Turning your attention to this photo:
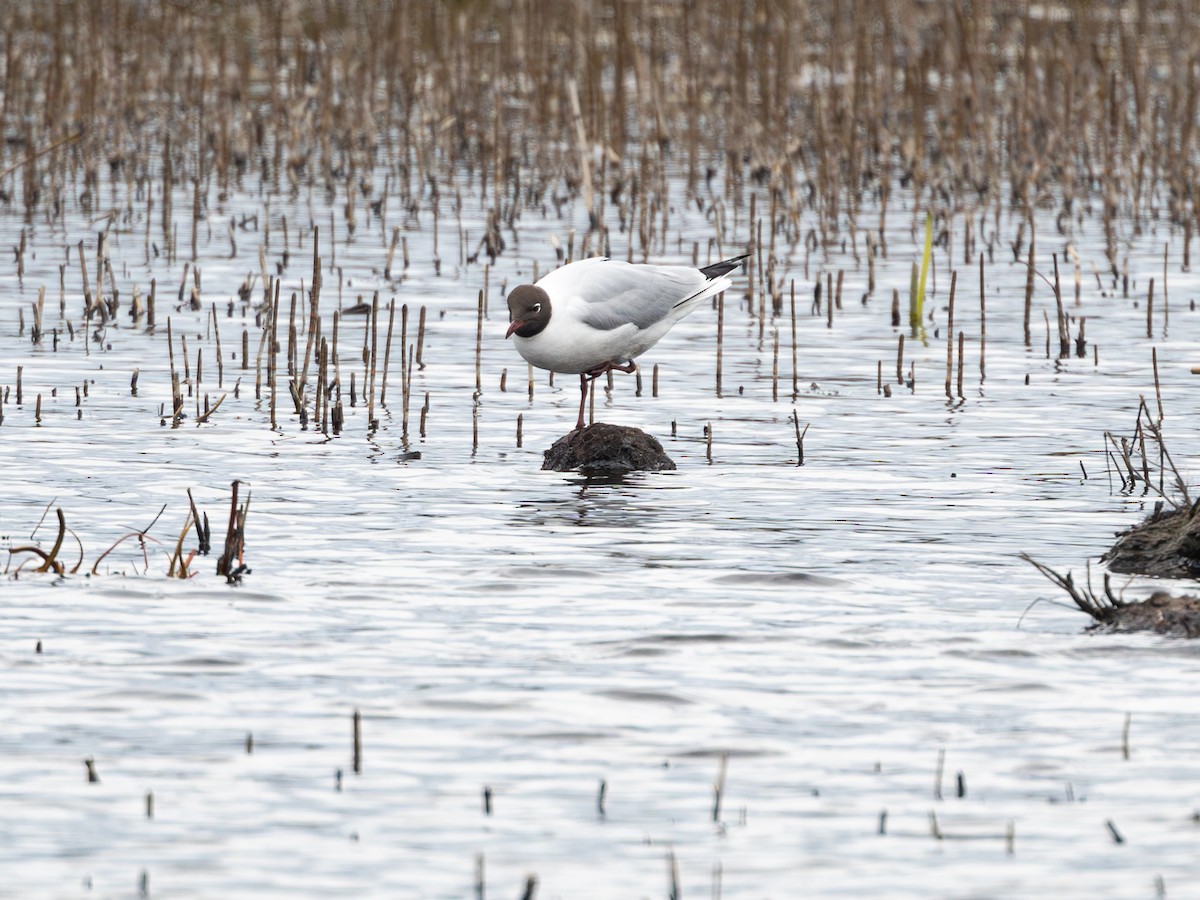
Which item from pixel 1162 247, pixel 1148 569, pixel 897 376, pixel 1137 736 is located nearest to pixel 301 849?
pixel 1137 736

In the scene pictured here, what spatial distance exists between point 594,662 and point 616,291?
15.7ft

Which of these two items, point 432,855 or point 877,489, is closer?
point 432,855

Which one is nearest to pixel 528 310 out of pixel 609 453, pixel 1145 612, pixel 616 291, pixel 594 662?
pixel 616 291

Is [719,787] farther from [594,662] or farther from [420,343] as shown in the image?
[420,343]

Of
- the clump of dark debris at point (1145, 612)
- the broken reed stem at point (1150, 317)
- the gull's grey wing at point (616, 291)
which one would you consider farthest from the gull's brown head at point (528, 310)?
the broken reed stem at point (1150, 317)

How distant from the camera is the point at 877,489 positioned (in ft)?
32.8

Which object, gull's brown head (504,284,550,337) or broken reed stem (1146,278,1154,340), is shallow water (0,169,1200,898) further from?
broken reed stem (1146,278,1154,340)

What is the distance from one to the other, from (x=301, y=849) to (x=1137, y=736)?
8.25 feet

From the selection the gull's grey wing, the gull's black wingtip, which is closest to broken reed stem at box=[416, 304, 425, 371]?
the gull's grey wing

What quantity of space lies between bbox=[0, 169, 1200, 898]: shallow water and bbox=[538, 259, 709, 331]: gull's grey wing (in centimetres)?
73

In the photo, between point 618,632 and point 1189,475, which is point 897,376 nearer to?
point 1189,475

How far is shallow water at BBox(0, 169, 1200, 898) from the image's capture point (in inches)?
205

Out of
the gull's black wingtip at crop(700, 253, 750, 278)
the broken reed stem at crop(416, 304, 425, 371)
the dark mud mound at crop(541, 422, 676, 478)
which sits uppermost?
the gull's black wingtip at crop(700, 253, 750, 278)

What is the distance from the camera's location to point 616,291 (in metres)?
11.4
